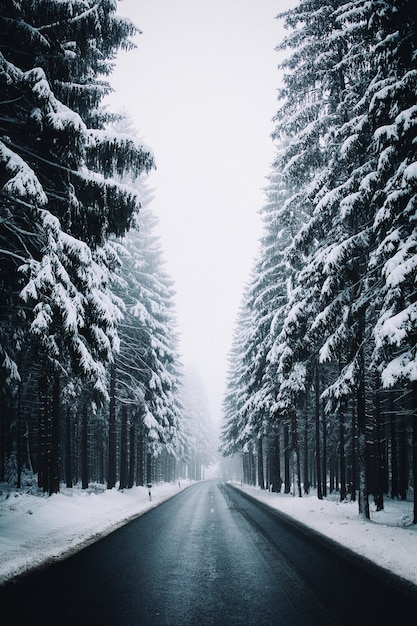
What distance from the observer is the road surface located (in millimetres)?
5055

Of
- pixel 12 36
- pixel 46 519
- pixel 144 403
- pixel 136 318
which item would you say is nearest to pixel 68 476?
pixel 144 403

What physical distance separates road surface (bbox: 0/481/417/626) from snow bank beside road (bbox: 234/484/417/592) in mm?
717

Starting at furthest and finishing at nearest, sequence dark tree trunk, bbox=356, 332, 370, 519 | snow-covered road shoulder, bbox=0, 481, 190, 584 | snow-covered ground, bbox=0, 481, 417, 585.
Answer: dark tree trunk, bbox=356, 332, 370, 519, snow-covered ground, bbox=0, 481, 417, 585, snow-covered road shoulder, bbox=0, 481, 190, 584

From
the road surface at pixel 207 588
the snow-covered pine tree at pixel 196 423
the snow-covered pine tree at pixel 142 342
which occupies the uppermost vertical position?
the snow-covered pine tree at pixel 142 342

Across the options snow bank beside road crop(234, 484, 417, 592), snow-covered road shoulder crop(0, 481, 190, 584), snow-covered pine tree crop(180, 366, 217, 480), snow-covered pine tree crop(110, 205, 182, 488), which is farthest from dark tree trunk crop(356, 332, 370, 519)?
snow-covered pine tree crop(180, 366, 217, 480)

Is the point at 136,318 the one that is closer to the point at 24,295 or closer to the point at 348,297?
the point at 348,297

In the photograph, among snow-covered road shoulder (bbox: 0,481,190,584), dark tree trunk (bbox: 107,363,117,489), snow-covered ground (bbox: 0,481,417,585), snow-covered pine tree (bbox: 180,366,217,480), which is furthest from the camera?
snow-covered pine tree (bbox: 180,366,217,480)

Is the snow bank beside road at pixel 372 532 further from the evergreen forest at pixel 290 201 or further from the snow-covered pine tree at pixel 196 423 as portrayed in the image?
the snow-covered pine tree at pixel 196 423

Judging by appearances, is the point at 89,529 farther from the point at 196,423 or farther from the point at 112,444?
the point at 196,423

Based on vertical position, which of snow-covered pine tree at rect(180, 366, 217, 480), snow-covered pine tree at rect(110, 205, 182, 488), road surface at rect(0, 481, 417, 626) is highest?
snow-covered pine tree at rect(110, 205, 182, 488)

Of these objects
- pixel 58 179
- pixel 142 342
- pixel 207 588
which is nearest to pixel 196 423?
pixel 142 342

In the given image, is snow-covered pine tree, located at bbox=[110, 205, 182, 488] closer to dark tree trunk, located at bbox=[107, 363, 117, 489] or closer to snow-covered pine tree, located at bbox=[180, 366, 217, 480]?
dark tree trunk, located at bbox=[107, 363, 117, 489]

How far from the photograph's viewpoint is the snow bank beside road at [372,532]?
8117 mm

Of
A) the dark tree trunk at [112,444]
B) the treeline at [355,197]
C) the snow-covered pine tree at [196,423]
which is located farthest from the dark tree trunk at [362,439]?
the snow-covered pine tree at [196,423]
